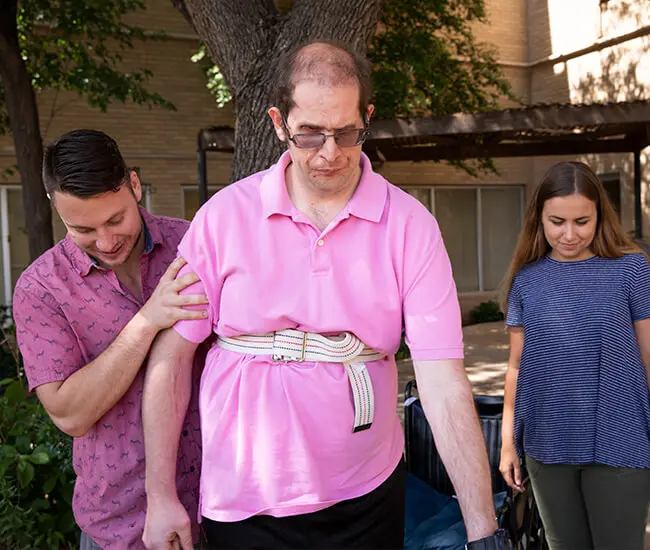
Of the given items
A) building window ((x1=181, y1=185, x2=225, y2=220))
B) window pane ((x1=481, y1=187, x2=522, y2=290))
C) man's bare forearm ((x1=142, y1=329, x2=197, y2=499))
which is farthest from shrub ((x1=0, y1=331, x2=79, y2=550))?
window pane ((x1=481, y1=187, x2=522, y2=290))

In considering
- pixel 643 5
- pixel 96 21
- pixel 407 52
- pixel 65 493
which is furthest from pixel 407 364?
pixel 643 5

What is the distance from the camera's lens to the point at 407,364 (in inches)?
376

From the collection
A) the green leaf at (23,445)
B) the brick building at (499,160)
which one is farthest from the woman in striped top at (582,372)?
the brick building at (499,160)

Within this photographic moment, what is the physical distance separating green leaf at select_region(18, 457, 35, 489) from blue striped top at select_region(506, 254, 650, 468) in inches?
88.7

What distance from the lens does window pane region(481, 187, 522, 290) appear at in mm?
15180

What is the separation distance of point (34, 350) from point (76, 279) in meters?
0.21

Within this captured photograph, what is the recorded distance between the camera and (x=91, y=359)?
1923mm

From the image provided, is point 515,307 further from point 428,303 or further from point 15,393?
point 15,393

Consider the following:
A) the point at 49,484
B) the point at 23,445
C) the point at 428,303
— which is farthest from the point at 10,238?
the point at 428,303

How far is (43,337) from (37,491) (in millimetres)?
2181

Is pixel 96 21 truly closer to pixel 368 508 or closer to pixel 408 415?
pixel 408 415

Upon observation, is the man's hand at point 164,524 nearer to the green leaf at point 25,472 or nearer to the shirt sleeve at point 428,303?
the shirt sleeve at point 428,303

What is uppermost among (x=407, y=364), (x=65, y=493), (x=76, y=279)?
(x=76, y=279)

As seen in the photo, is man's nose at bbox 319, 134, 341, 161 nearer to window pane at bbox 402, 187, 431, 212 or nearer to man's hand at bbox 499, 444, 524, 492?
man's hand at bbox 499, 444, 524, 492
